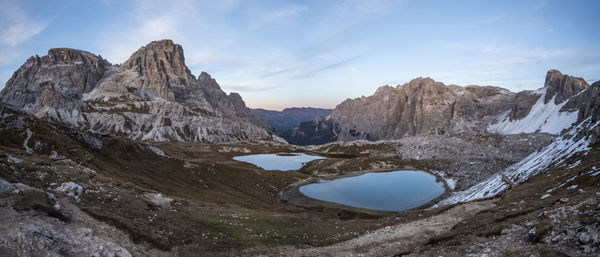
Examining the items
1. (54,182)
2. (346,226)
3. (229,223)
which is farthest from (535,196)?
(54,182)

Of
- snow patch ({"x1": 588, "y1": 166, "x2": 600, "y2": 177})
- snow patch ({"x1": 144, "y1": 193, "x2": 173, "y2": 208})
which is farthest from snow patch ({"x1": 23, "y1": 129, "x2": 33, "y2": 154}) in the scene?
snow patch ({"x1": 588, "y1": 166, "x2": 600, "y2": 177})

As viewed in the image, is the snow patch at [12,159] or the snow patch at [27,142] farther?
the snow patch at [27,142]

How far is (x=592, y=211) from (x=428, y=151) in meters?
161

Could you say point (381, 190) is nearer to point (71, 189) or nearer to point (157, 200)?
point (157, 200)

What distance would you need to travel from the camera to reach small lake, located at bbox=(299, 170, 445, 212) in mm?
92500

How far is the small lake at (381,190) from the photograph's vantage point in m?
92.5

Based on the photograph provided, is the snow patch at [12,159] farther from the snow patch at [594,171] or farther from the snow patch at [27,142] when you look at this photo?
the snow patch at [594,171]

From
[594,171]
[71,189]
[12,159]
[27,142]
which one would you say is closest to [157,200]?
[71,189]

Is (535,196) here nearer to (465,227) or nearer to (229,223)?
(465,227)

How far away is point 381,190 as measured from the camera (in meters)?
108

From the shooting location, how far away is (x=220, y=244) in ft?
103

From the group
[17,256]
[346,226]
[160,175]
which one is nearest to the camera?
[17,256]

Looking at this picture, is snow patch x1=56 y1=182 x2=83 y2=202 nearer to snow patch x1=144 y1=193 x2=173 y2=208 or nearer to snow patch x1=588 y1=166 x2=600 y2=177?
snow patch x1=144 y1=193 x2=173 y2=208

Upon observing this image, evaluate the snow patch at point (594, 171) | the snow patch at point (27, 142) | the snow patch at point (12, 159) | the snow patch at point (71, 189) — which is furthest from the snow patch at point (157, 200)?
the snow patch at point (594, 171)
